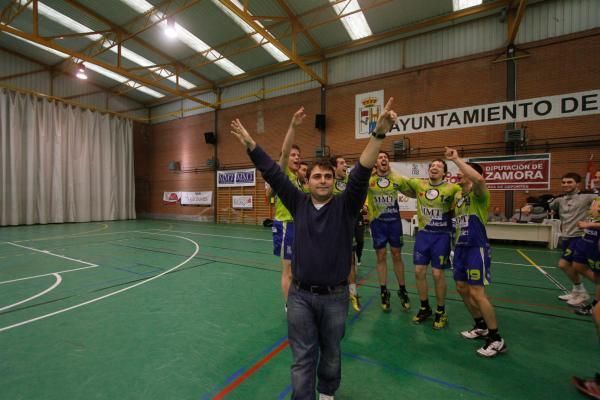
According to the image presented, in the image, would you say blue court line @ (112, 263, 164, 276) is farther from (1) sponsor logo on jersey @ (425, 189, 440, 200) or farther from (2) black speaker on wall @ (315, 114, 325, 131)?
(2) black speaker on wall @ (315, 114, 325, 131)

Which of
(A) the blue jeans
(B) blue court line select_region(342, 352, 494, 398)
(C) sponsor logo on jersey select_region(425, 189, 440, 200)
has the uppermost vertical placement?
(C) sponsor logo on jersey select_region(425, 189, 440, 200)

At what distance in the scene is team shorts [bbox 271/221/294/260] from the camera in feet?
11.6

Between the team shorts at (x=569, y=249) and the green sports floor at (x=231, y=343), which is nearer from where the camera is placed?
the green sports floor at (x=231, y=343)

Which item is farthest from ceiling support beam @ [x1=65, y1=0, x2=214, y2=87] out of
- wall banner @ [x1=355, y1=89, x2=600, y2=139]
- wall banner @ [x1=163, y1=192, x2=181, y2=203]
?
wall banner @ [x1=163, y1=192, x2=181, y2=203]

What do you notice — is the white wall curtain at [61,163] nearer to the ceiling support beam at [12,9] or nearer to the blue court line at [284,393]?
the ceiling support beam at [12,9]

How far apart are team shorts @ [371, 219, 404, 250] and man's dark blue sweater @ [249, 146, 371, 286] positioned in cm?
216

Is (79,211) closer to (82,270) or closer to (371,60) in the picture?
(82,270)

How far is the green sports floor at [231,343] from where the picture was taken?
7.43 feet

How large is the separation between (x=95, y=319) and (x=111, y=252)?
4.93 metres

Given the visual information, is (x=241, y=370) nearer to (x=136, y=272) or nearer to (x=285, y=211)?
(x=285, y=211)

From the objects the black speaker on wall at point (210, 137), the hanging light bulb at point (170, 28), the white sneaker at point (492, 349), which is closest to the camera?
the white sneaker at point (492, 349)

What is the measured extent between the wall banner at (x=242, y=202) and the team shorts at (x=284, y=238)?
41.5 ft

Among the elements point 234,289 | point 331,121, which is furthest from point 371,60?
point 234,289

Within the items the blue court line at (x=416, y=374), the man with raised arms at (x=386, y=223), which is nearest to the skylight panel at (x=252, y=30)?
the man with raised arms at (x=386, y=223)
